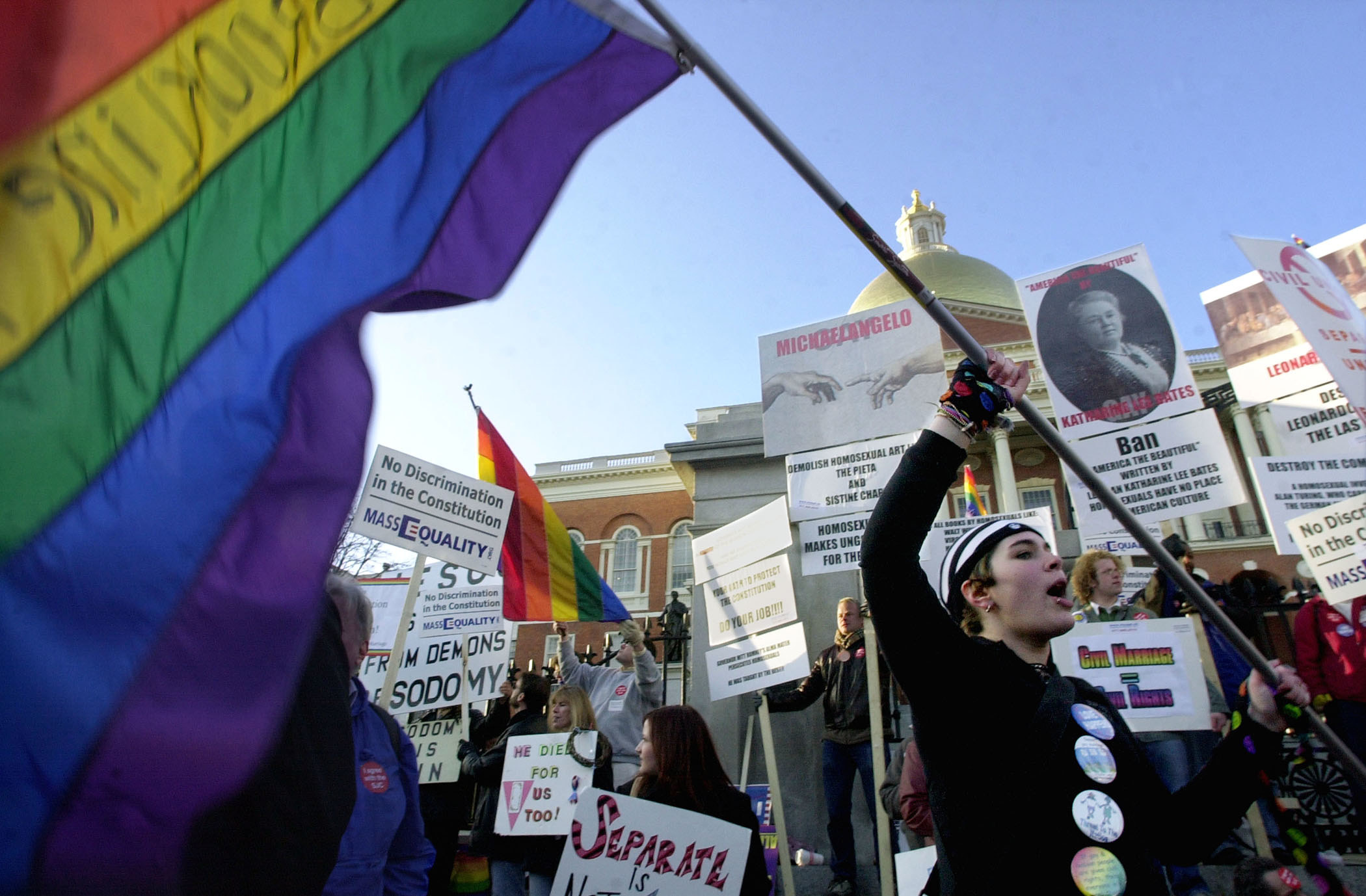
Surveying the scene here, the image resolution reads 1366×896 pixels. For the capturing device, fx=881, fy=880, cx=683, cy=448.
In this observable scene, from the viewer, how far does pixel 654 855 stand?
3.94 metres

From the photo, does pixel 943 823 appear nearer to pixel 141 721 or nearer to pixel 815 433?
pixel 141 721

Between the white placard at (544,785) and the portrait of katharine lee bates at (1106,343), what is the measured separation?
446 cm

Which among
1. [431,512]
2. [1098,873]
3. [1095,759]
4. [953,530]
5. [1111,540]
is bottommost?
[1098,873]

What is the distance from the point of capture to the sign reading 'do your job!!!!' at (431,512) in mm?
7340

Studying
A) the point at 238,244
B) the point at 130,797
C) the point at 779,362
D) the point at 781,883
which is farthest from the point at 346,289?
the point at 779,362

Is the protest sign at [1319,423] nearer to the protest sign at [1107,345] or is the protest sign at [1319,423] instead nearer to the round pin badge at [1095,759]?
the protest sign at [1107,345]

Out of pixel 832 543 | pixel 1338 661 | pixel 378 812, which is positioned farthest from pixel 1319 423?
pixel 378 812

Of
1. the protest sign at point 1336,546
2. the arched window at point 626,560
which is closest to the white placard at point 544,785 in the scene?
the protest sign at point 1336,546

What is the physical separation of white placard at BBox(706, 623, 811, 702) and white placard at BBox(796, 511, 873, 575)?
587 millimetres

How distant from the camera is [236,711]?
4.75 feet

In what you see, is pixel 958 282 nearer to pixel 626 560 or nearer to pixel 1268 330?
pixel 626 560

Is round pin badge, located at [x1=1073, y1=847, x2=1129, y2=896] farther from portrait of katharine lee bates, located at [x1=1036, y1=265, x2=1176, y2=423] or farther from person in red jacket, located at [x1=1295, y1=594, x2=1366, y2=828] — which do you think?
portrait of katharine lee bates, located at [x1=1036, y1=265, x2=1176, y2=423]

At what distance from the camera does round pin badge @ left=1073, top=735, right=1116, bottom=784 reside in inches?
75.5

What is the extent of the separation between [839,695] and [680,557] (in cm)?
3559
